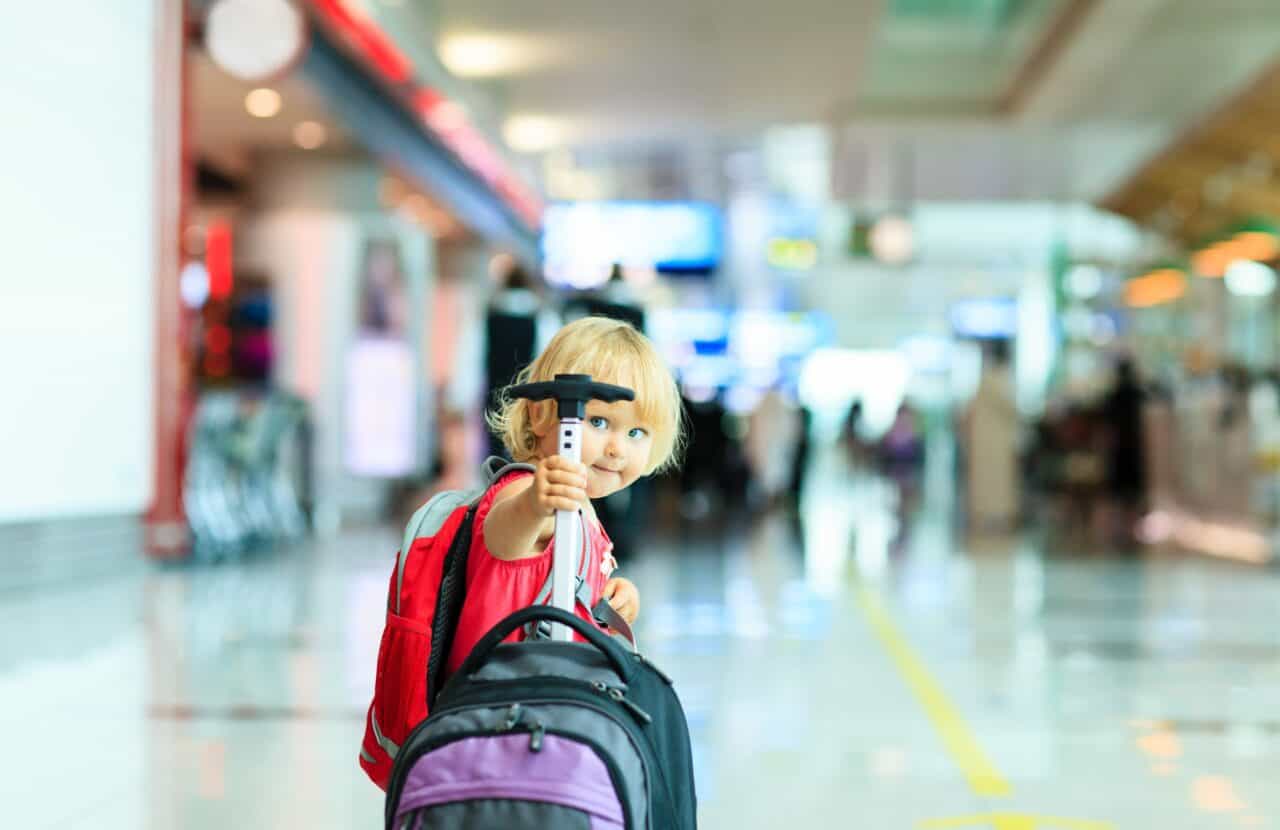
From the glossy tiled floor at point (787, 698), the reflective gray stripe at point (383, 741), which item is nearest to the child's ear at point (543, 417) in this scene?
the reflective gray stripe at point (383, 741)

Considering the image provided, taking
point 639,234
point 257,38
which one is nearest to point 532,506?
point 257,38

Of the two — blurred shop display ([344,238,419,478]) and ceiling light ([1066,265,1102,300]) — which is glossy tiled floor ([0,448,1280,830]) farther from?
ceiling light ([1066,265,1102,300])

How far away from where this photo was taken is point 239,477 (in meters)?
11.3

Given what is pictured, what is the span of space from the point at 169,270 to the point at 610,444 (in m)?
7.54

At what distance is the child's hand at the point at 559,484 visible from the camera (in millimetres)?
1920

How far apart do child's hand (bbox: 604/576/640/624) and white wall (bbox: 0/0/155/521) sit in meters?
5.52

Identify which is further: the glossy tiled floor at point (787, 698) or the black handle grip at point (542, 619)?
the glossy tiled floor at point (787, 698)

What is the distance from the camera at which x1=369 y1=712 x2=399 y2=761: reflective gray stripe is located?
2.29 metres

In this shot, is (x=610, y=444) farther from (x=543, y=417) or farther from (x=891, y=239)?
(x=891, y=239)

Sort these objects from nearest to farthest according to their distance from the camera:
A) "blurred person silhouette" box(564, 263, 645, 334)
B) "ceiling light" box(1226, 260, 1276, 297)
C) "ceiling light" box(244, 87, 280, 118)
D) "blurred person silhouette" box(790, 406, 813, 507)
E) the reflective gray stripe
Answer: the reflective gray stripe
"blurred person silhouette" box(564, 263, 645, 334)
"ceiling light" box(244, 87, 280, 118)
"ceiling light" box(1226, 260, 1276, 297)
"blurred person silhouette" box(790, 406, 813, 507)

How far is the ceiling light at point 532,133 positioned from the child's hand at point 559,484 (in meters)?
16.7

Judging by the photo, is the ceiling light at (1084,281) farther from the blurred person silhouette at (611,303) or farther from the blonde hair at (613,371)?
the blonde hair at (613,371)

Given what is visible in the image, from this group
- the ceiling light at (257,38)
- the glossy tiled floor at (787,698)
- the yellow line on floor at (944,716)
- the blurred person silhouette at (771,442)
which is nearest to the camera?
the glossy tiled floor at (787,698)

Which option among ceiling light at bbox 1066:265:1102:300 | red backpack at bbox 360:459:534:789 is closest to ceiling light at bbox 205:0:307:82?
red backpack at bbox 360:459:534:789
